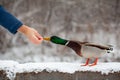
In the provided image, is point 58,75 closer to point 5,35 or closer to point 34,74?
point 34,74

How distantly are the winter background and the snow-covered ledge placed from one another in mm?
4466

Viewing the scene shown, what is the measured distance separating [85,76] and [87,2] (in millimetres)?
5512

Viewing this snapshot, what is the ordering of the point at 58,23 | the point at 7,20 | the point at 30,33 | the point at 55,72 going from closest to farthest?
the point at 7,20, the point at 30,33, the point at 55,72, the point at 58,23

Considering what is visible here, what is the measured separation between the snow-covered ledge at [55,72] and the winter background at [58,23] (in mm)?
4466

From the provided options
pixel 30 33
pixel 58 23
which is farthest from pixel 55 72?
pixel 58 23

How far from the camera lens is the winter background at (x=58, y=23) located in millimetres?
8664

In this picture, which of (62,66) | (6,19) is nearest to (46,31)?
(62,66)

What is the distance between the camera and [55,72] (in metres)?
3.78

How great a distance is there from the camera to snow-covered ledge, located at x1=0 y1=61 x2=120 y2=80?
372cm

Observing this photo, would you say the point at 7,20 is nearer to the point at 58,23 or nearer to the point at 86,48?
the point at 86,48

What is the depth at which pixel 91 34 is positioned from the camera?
890cm

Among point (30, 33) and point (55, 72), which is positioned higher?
point (30, 33)

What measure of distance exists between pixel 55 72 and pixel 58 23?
214 inches

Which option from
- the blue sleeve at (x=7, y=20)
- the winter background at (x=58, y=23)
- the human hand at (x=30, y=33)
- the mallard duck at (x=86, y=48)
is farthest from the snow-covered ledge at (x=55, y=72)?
the winter background at (x=58, y=23)
